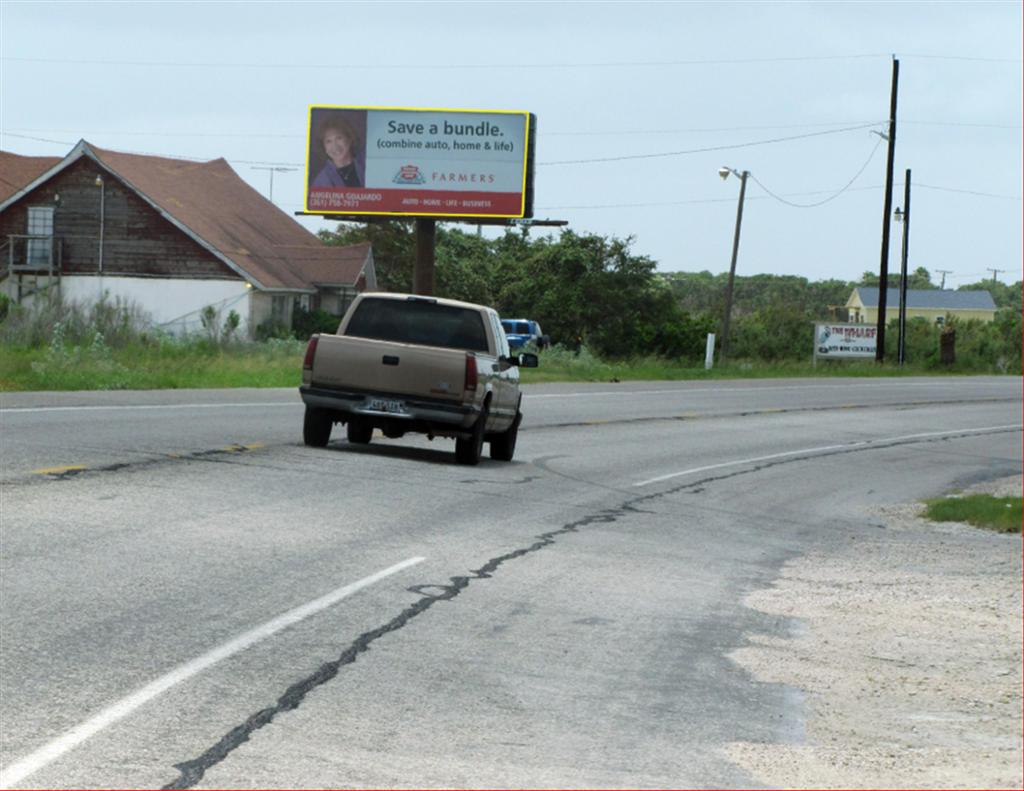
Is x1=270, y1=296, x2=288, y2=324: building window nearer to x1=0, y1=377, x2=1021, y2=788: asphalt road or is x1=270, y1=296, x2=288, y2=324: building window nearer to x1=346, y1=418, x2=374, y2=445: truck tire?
x1=0, y1=377, x2=1021, y2=788: asphalt road

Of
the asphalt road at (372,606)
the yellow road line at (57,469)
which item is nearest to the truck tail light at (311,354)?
the asphalt road at (372,606)

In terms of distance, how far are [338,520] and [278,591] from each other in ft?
11.9

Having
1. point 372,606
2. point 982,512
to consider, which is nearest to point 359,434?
point 982,512

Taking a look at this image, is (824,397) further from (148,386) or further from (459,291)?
(459,291)

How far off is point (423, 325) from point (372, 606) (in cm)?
1040

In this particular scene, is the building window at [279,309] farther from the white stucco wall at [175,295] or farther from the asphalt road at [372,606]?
the asphalt road at [372,606]

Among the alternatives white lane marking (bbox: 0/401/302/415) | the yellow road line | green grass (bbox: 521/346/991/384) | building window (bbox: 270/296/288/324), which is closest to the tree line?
green grass (bbox: 521/346/991/384)

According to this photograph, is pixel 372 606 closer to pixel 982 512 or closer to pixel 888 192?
pixel 982 512

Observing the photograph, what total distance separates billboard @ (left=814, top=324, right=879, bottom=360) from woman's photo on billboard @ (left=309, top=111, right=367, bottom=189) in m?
20.7

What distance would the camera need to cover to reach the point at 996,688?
30.6ft

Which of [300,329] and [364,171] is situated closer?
[364,171]

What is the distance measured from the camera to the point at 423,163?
57.8 meters

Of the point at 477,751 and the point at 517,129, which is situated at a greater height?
the point at 517,129

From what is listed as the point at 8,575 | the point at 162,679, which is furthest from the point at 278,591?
the point at 162,679
